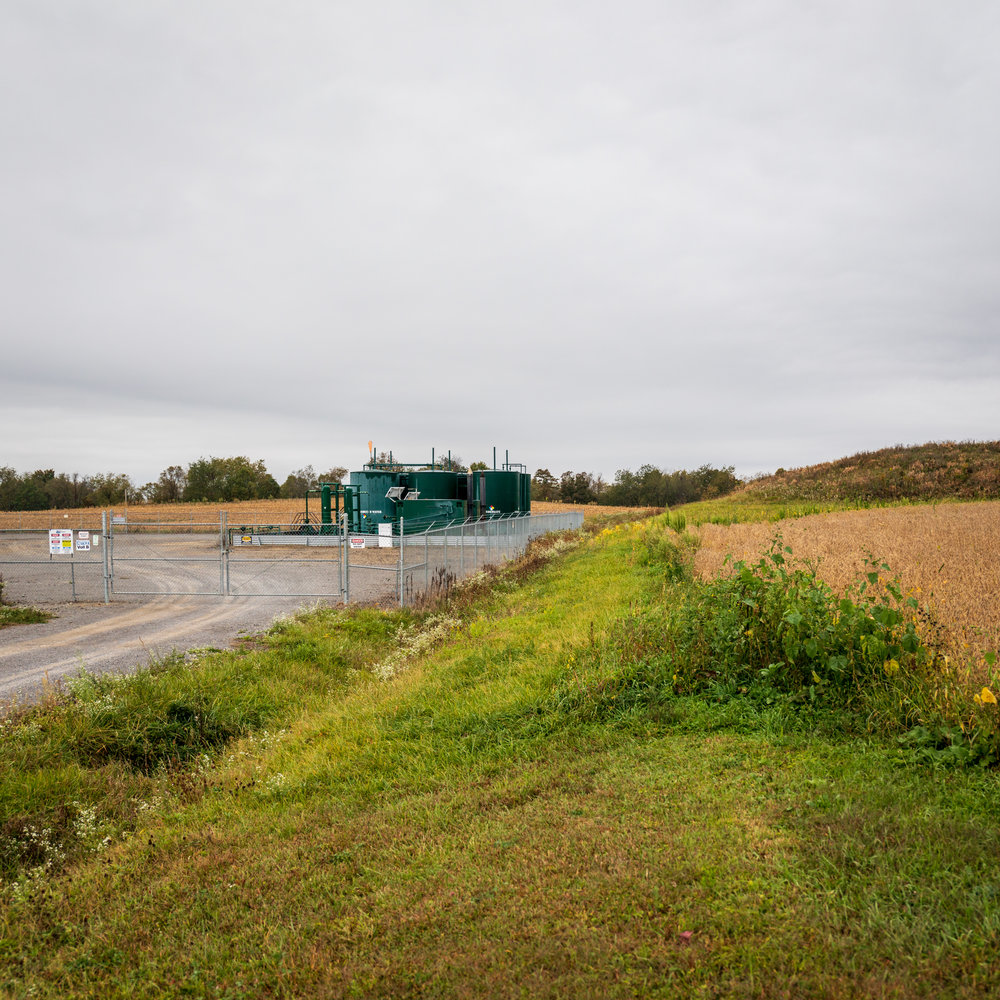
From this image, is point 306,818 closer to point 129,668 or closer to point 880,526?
point 129,668

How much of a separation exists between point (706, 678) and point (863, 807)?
2813mm

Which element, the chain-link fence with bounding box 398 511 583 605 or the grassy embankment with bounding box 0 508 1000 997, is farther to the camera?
the chain-link fence with bounding box 398 511 583 605

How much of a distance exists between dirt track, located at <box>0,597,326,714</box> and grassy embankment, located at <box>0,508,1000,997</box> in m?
2.32

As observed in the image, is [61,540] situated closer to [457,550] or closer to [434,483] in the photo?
[457,550]

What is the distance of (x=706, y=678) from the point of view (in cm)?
676

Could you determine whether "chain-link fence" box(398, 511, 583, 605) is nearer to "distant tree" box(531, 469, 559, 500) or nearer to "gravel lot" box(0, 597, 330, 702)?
"gravel lot" box(0, 597, 330, 702)

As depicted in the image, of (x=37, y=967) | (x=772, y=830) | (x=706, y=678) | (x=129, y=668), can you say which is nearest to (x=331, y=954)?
(x=37, y=967)

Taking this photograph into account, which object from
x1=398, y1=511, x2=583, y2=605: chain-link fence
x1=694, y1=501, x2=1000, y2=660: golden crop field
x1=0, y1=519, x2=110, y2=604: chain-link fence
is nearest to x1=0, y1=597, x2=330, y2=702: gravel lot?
x1=0, y1=519, x2=110, y2=604: chain-link fence

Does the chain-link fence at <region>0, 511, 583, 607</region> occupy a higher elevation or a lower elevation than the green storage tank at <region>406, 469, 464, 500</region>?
lower

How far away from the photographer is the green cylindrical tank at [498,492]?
3484 centimetres

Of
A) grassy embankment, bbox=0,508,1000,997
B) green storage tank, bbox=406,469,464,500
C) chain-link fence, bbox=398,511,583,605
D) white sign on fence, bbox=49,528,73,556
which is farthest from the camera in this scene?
green storage tank, bbox=406,469,464,500

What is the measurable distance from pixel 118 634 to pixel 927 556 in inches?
553

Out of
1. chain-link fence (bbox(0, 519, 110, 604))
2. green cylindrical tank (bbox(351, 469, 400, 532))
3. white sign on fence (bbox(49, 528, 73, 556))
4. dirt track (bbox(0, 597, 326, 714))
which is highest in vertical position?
green cylindrical tank (bbox(351, 469, 400, 532))

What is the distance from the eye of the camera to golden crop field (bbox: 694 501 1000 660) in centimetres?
620
